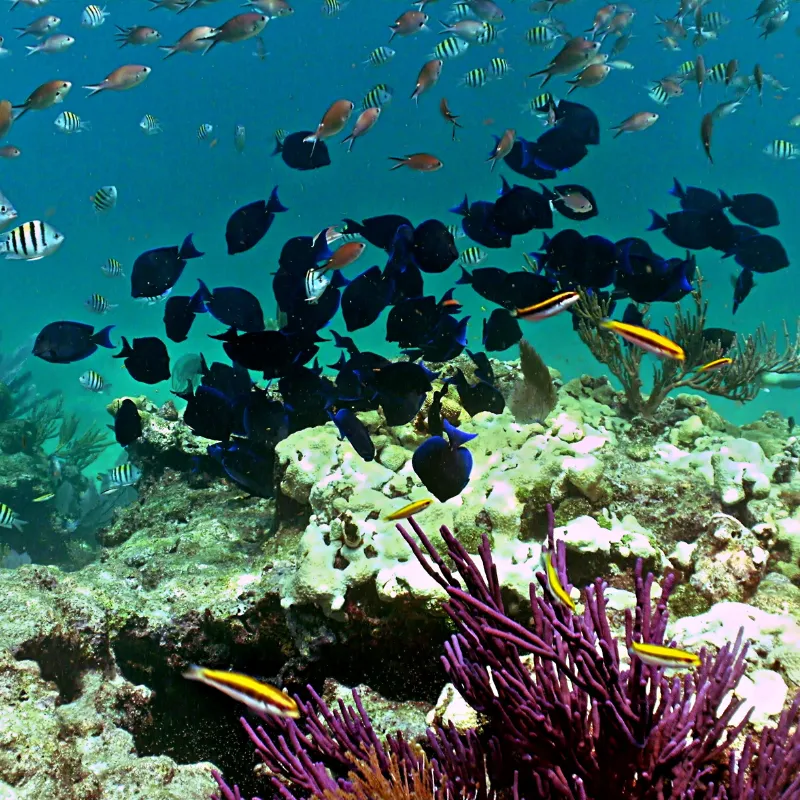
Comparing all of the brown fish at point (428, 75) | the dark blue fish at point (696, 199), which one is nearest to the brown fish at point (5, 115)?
the brown fish at point (428, 75)

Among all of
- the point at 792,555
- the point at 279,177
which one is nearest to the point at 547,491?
the point at 792,555

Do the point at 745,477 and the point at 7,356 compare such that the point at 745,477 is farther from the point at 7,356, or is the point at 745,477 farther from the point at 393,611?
the point at 7,356

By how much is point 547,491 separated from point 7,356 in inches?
854

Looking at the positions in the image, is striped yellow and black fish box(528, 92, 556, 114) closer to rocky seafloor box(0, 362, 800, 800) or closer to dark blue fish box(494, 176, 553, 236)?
dark blue fish box(494, 176, 553, 236)

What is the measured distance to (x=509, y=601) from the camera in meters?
2.82

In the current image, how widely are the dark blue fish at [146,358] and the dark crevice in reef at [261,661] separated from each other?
1878 millimetres

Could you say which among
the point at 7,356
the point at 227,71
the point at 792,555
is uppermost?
the point at 227,71

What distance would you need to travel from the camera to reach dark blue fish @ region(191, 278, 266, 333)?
13.5 ft

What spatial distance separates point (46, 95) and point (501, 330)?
590 cm

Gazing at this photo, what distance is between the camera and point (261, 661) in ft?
10.7

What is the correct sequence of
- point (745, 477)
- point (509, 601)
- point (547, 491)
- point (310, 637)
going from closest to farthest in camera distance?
point (509, 601)
point (310, 637)
point (547, 491)
point (745, 477)

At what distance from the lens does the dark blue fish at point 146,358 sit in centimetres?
411

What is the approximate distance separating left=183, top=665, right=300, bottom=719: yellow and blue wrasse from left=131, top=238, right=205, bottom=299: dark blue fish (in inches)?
126

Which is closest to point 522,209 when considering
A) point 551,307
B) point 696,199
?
point 551,307
